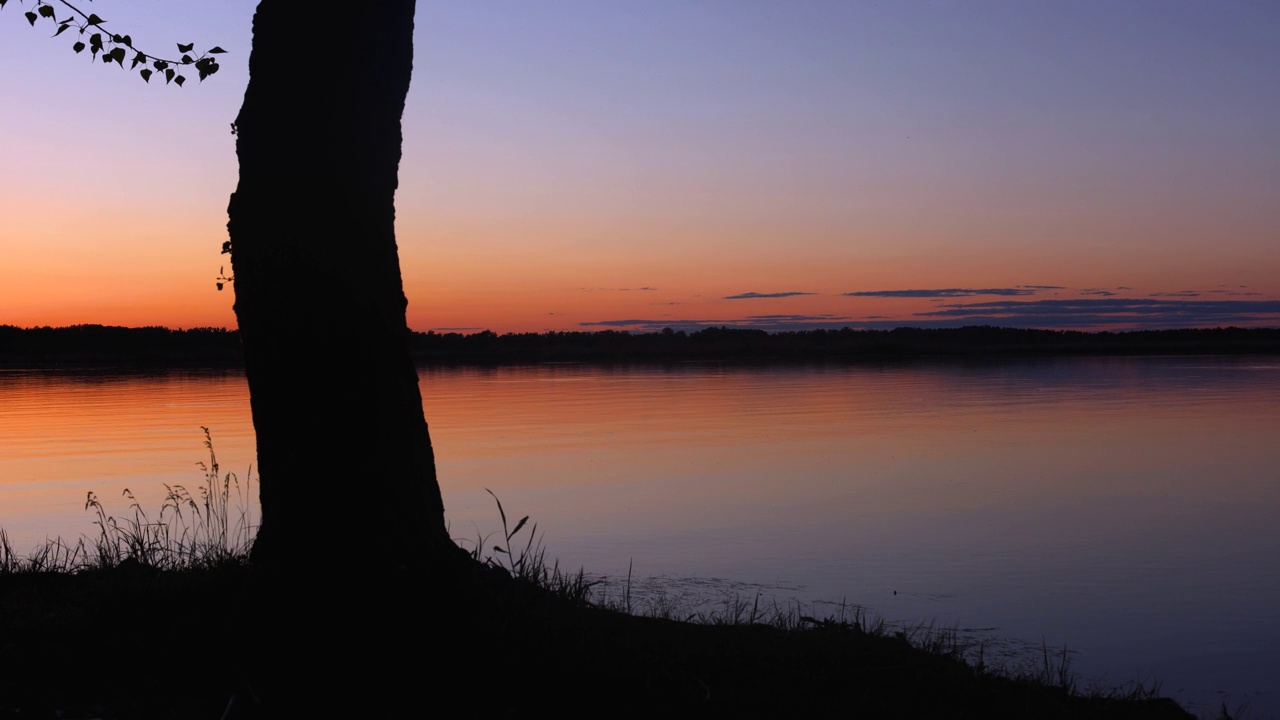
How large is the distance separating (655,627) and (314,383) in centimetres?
202

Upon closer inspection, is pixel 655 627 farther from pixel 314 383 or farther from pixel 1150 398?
pixel 1150 398

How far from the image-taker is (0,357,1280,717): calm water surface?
7734mm

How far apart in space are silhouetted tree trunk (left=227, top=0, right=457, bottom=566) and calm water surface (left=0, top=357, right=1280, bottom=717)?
0.13 metres

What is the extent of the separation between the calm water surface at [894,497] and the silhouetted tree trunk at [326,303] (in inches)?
4.9

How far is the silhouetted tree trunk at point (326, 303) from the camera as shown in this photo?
4520 millimetres

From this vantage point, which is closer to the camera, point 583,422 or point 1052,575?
point 1052,575

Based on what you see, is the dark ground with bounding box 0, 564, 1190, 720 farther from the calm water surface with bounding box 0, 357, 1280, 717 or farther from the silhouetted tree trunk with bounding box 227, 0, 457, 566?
the calm water surface with bounding box 0, 357, 1280, 717

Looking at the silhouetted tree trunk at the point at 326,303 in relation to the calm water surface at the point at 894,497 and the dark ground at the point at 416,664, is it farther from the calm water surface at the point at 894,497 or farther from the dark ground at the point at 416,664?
the dark ground at the point at 416,664

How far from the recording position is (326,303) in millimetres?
4543

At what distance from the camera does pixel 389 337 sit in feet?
15.3

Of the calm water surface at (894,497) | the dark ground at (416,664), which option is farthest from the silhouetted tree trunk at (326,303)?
the dark ground at (416,664)

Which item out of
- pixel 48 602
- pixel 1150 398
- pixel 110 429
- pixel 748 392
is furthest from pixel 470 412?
pixel 48 602

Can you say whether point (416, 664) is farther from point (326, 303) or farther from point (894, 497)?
point (894, 497)

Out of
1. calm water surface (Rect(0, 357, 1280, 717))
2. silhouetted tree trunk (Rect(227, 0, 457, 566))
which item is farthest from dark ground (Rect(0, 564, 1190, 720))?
calm water surface (Rect(0, 357, 1280, 717))
